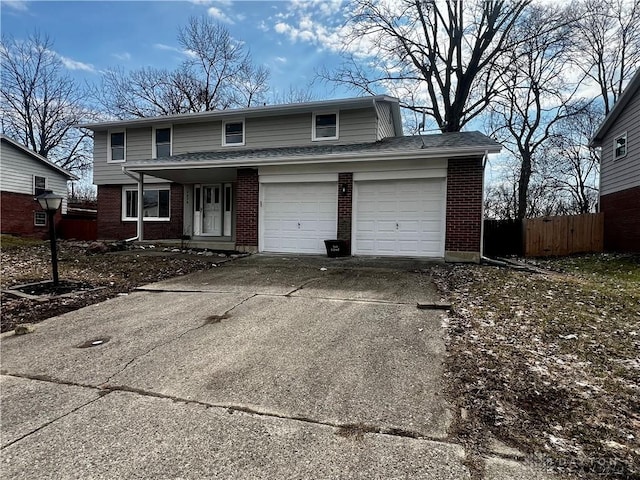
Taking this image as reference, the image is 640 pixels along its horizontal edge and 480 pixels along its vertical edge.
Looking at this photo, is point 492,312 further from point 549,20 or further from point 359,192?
point 549,20

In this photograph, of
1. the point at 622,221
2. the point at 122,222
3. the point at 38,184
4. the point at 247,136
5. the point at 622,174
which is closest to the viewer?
the point at 622,221

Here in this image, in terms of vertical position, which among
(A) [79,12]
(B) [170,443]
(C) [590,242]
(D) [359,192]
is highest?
(A) [79,12]

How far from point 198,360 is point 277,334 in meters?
1.02

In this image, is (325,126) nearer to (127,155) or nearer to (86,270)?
(86,270)

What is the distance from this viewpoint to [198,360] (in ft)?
12.2

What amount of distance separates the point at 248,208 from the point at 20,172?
15954mm

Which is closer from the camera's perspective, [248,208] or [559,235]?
[248,208]

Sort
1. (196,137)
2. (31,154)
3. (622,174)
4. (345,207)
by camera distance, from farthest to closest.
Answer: (31,154) < (196,137) < (622,174) < (345,207)

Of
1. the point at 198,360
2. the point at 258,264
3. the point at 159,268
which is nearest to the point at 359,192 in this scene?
the point at 258,264

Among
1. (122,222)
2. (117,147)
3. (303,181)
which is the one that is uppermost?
(117,147)

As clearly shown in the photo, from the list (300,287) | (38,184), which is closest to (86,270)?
(300,287)

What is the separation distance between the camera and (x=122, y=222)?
16.6 metres

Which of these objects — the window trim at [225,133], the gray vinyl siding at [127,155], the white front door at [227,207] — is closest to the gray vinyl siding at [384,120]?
the window trim at [225,133]

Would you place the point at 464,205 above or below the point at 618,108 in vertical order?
below
